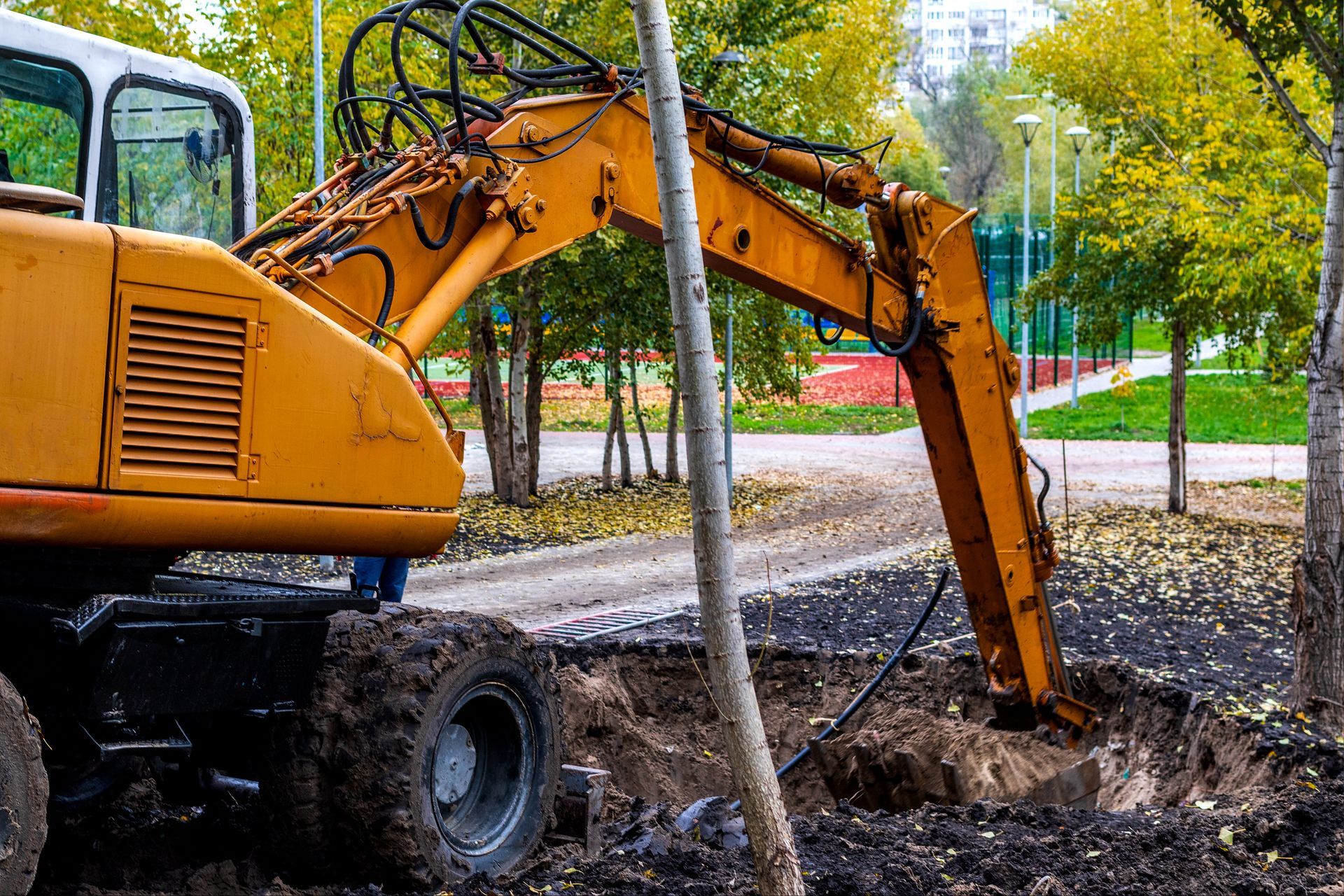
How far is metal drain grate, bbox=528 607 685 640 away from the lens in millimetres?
9656

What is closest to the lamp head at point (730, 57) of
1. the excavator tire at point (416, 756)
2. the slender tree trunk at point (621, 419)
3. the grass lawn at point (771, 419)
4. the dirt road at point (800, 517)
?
the slender tree trunk at point (621, 419)

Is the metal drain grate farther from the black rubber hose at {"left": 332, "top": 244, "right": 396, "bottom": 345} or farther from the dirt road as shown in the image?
the black rubber hose at {"left": 332, "top": 244, "right": 396, "bottom": 345}

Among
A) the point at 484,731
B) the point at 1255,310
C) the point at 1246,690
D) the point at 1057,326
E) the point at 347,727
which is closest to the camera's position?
the point at 347,727

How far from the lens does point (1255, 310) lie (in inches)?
588

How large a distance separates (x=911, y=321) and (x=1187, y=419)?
23.7 meters

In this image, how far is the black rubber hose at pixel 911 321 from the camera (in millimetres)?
6340

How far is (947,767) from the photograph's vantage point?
6.75 m

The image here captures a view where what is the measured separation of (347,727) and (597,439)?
2218 cm

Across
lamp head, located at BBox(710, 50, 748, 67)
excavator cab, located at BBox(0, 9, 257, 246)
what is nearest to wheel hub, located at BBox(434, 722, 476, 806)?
excavator cab, located at BBox(0, 9, 257, 246)

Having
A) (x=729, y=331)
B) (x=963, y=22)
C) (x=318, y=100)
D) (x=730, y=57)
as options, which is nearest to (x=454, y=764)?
(x=318, y=100)

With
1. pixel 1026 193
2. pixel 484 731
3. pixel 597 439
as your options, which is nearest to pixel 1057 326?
pixel 1026 193

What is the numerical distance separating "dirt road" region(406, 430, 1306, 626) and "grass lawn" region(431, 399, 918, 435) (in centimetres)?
100

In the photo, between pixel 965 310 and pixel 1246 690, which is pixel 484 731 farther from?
pixel 1246 690

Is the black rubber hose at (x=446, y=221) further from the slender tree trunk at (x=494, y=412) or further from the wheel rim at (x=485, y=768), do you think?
the slender tree trunk at (x=494, y=412)
